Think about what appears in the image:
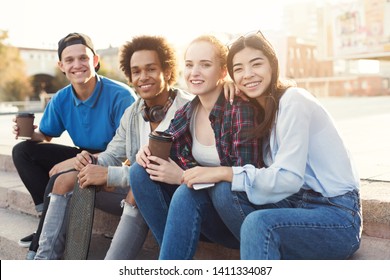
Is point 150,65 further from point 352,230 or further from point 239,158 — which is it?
point 352,230

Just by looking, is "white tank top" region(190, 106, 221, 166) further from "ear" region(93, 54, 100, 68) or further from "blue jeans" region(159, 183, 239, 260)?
"ear" region(93, 54, 100, 68)

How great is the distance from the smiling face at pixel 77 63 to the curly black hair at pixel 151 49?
1.16 ft

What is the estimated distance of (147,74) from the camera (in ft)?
7.94

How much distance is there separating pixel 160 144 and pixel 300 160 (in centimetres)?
54

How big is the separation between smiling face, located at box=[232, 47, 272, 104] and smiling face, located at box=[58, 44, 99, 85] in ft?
4.15

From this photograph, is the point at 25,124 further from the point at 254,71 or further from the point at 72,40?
the point at 254,71

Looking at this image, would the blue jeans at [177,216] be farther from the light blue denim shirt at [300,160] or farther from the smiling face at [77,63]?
the smiling face at [77,63]

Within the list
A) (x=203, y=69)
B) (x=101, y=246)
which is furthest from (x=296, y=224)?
(x=101, y=246)

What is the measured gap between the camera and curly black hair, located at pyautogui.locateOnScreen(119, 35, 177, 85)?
8.06 ft

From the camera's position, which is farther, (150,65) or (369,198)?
(150,65)

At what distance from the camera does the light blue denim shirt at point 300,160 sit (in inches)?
63.9

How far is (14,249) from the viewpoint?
9.36 feet
